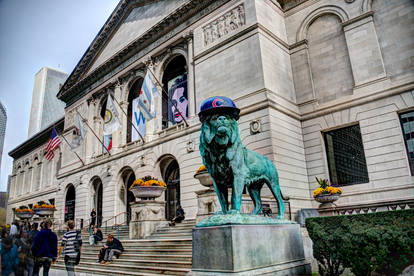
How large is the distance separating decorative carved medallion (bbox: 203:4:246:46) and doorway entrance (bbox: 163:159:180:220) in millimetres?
8906

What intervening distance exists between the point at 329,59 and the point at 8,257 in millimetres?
19467

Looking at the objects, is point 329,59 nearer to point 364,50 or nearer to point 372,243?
point 364,50

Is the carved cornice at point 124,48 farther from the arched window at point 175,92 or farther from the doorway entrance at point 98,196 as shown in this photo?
the doorway entrance at point 98,196

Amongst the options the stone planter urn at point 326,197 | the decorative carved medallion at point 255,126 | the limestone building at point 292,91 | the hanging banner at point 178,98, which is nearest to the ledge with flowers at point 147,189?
the limestone building at point 292,91

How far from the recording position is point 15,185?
50812 millimetres

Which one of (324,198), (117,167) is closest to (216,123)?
(324,198)

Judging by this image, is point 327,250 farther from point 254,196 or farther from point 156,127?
point 156,127

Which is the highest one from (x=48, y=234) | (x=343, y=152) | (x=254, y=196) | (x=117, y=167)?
(x=117, y=167)

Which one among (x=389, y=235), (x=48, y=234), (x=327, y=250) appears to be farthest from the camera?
(x=48, y=234)

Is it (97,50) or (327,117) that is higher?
(97,50)

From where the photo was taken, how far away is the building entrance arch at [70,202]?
1256 inches

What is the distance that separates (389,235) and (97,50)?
3222 cm

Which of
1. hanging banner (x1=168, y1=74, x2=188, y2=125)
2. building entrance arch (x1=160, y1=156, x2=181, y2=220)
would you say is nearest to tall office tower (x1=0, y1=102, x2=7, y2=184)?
hanging banner (x1=168, y1=74, x2=188, y2=125)

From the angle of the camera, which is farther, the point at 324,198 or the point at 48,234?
the point at 324,198
